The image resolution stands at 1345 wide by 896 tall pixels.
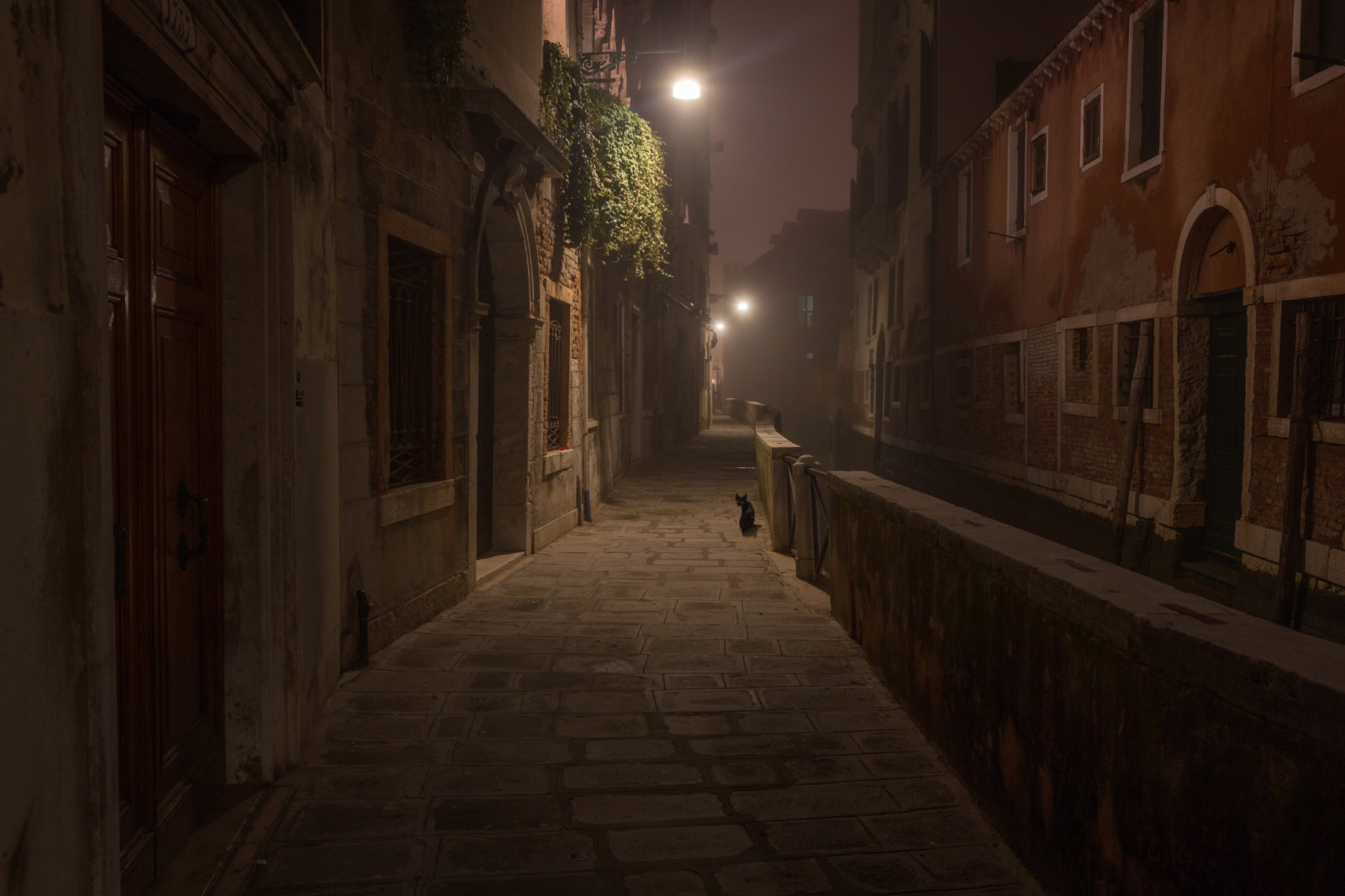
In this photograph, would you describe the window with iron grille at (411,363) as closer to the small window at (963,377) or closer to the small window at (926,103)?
the small window at (963,377)

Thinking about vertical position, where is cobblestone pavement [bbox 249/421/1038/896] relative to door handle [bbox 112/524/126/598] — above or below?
below

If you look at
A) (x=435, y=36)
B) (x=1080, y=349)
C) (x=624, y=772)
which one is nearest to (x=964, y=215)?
(x=1080, y=349)

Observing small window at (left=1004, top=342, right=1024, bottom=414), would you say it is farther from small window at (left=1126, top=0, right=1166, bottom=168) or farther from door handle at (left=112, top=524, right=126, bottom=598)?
door handle at (left=112, top=524, right=126, bottom=598)

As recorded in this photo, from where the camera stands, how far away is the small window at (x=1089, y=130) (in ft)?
39.4

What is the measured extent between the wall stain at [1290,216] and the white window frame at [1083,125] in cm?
346

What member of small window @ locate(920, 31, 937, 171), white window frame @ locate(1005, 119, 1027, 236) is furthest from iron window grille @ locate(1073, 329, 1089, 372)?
small window @ locate(920, 31, 937, 171)

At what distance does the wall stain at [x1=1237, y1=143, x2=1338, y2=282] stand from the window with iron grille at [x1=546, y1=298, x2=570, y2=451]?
6672 mm

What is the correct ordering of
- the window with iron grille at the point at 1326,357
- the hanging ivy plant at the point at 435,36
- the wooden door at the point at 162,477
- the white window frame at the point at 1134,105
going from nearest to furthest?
the wooden door at the point at 162,477 → the hanging ivy plant at the point at 435,36 → the window with iron grille at the point at 1326,357 → the white window frame at the point at 1134,105

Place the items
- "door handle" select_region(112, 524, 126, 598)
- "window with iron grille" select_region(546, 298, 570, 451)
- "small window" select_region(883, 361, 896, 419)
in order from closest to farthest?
"door handle" select_region(112, 524, 126, 598) < "window with iron grille" select_region(546, 298, 570, 451) < "small window" select_region(883, 361, 896, 419)

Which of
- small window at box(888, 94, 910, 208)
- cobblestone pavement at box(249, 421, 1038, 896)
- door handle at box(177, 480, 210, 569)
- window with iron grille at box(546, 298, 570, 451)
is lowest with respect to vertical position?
cobblestone pavement at box(249, 421, 1038, 896)

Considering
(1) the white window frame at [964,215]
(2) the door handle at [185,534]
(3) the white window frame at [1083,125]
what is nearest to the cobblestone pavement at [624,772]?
(2) the door handle at [185,534]

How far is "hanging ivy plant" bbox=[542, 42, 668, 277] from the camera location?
9.21m

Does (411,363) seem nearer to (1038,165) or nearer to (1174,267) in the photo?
(1174,267)

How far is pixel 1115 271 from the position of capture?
1141 cm
